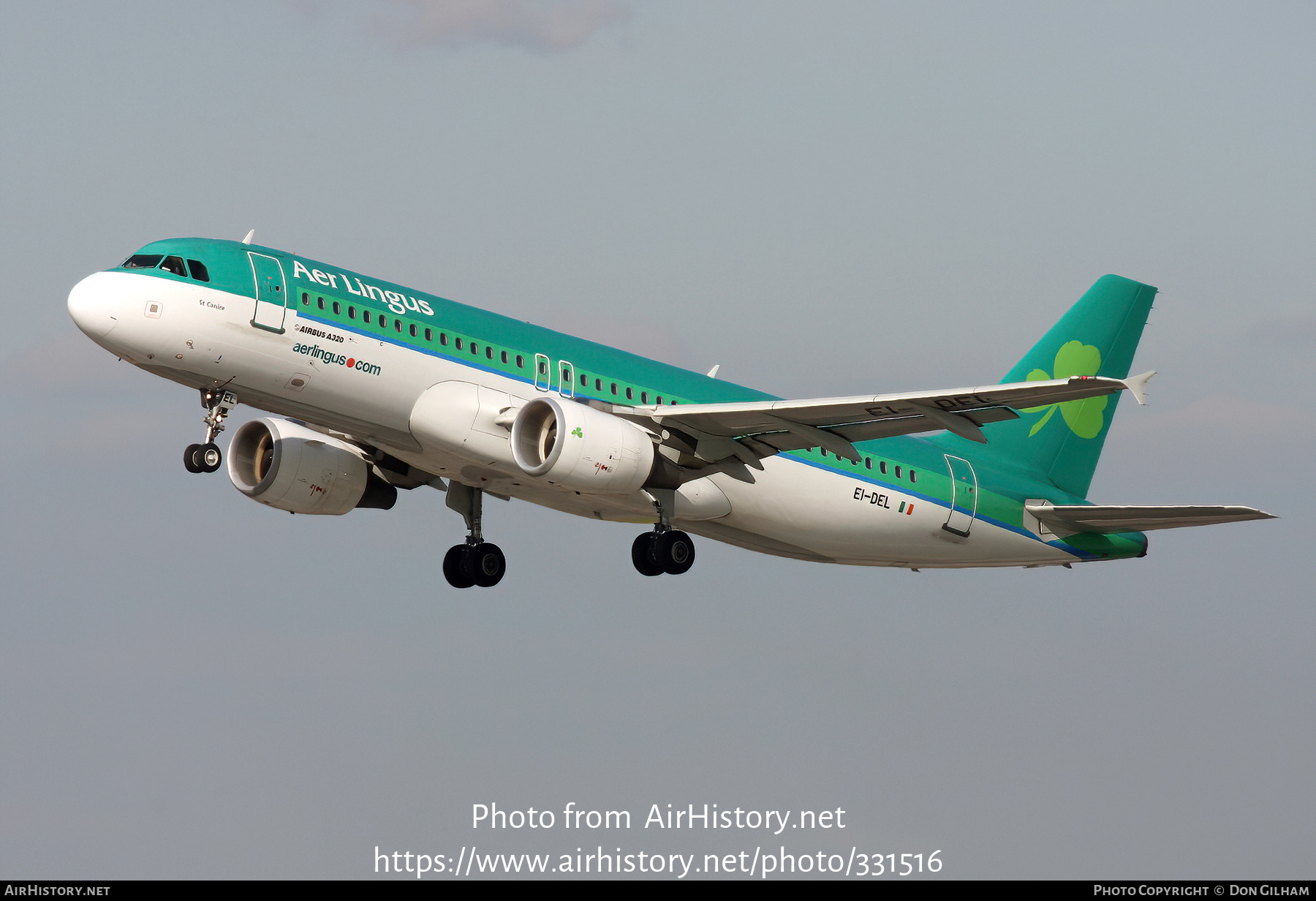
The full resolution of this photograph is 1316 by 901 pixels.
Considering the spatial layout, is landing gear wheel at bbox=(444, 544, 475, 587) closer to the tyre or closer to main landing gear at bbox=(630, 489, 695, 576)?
main landing gear at bbox=(630, 489, 695, 576)

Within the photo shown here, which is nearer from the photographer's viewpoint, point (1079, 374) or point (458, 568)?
point (458, 568)

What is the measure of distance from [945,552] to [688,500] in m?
7.35

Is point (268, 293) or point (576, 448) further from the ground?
point (268, 293)

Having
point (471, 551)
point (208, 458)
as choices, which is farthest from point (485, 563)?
point (208, 458)

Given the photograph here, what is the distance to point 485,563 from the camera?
124 ft

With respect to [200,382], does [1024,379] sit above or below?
above

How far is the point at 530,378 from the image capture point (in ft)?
108

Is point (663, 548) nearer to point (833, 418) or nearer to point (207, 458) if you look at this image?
point (833, 418)

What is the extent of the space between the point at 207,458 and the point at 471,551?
8.77 metres

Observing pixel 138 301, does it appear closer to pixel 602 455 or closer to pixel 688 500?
pixel 602 455

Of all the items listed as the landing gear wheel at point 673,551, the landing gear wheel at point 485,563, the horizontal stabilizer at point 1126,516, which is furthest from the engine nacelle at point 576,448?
the horizontal stabilizer at point 1126,516

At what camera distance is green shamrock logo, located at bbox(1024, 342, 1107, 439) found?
4228 centimetres

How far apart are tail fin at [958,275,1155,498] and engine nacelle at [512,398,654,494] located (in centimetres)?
1257

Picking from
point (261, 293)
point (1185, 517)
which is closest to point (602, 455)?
point (261, 293)
